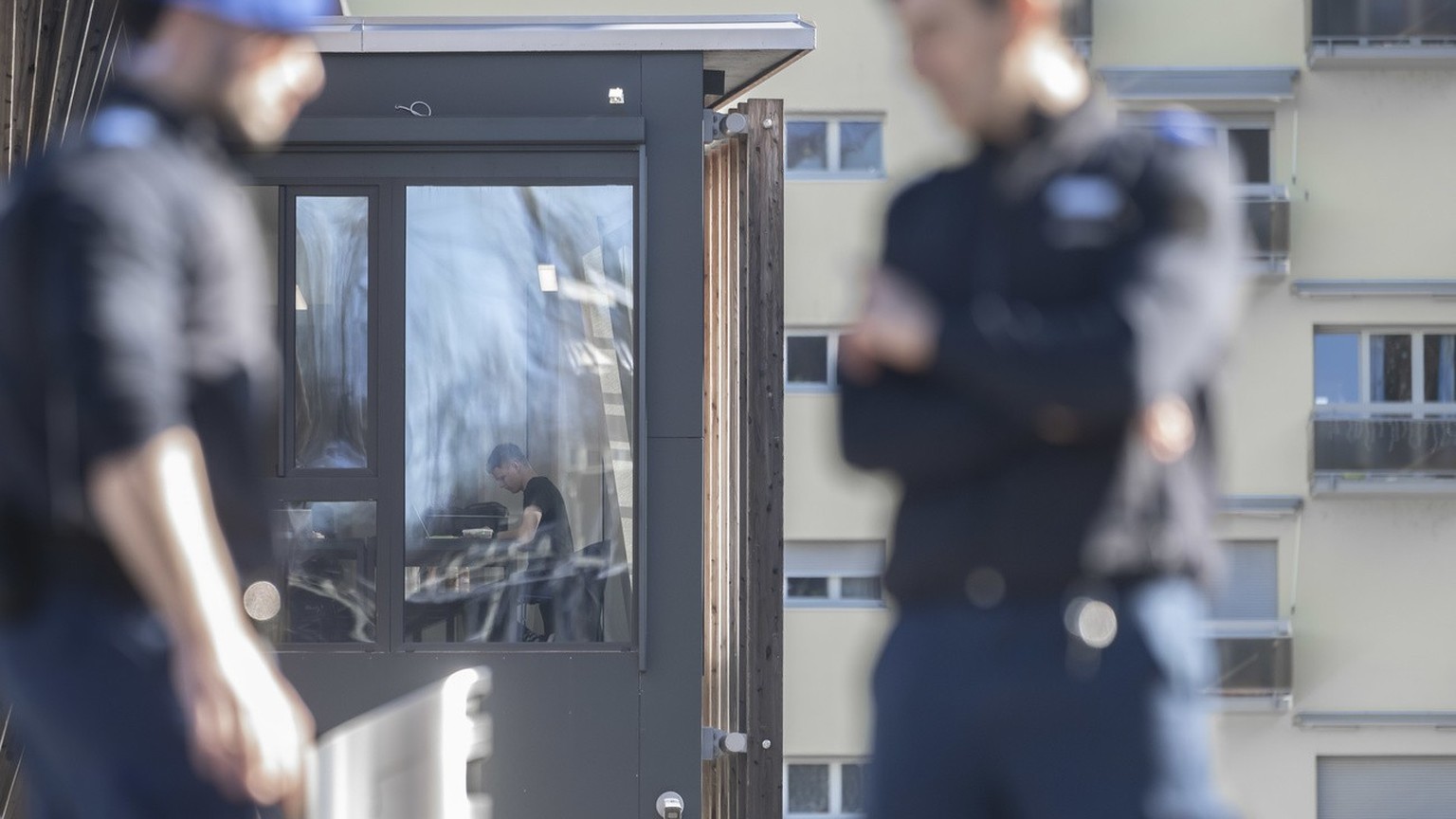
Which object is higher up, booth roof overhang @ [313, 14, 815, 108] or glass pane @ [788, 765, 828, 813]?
booth roof overhang @ [313, 14, 815, 108]

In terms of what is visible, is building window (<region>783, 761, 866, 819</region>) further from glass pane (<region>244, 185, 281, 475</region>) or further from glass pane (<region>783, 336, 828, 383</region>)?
glass pane (<region>244, 185, 281, 475</region>)

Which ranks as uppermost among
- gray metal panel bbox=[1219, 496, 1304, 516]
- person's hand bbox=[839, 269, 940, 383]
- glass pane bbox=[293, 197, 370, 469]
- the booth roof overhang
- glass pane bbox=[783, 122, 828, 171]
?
glass pane bbox=[783, 122, 828, 171]

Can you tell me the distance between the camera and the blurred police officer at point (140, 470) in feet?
6.33

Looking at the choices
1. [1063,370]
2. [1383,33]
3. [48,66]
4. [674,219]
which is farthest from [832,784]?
[1063,370]

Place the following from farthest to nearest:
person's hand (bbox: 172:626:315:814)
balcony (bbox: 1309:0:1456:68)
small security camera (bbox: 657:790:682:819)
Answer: balcony (bbox: 1309:0:1456:68) → small security camera (bbox: 657:790:682:819) → person's hand (bbox: 172:626:315:814)

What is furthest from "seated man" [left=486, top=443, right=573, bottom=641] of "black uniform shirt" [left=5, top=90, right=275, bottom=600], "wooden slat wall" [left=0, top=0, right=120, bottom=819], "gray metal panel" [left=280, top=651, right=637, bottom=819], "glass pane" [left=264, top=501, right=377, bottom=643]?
"black uniform shirt" [left=5, top=90, right=275, bottom=600]

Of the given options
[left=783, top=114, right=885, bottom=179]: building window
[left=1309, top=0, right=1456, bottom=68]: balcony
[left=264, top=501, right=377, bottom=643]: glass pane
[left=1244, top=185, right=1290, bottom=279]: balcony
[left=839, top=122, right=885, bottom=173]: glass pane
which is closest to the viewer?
[left=264, top=501, right=377, bottom=643]: glass pane

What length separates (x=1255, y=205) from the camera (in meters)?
22.1

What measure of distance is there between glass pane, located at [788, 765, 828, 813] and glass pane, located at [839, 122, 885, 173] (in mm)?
7180

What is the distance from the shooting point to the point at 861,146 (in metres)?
21.8

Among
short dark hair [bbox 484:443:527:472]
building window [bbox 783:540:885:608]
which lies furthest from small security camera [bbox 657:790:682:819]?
building window [bbox 783:540:885:608]

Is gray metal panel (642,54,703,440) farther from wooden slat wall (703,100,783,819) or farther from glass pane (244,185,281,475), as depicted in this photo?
glass pane (244,185,281,475)

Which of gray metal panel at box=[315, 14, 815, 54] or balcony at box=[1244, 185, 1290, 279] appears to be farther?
balcony at box=[1244, 185, 1290, 279]

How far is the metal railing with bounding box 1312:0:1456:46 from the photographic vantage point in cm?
2194
